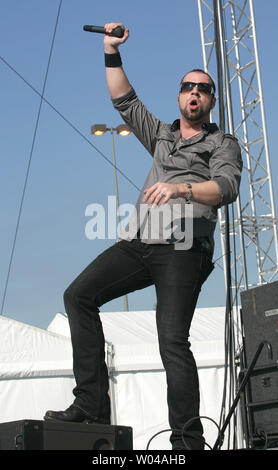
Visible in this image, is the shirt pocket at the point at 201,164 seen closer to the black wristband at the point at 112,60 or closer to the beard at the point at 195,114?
the beard at the point at 195,114

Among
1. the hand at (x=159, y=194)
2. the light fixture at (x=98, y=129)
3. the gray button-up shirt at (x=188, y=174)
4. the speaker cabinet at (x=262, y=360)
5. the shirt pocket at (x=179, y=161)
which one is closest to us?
the hand at (x=159, y=194)

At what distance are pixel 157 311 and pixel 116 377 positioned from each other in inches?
197

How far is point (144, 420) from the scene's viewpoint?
6961 millimetres

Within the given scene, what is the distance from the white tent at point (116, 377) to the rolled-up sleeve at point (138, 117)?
15.0 feet

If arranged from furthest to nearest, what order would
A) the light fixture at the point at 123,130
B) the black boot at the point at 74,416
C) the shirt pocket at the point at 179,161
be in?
1. the light fixture at the point at 123,130
2. the shirt pocket at the point at 179,161
3. the black boot at the point at 74,416

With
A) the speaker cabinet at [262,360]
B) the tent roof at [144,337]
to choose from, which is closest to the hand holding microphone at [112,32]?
the speaker cabinet at [262,360]

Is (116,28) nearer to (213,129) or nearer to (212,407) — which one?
(213,129)

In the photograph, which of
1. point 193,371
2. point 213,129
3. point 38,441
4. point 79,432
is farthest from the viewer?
point 213,129

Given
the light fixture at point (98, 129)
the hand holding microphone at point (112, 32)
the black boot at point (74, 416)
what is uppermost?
the light fixture at point (98, 129)

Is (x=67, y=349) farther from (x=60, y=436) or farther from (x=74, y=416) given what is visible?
(x=60, y=436)

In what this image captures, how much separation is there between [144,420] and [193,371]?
5.06 m

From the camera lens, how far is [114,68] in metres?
2.56

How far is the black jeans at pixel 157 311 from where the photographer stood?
6.98 feet
